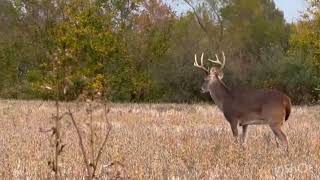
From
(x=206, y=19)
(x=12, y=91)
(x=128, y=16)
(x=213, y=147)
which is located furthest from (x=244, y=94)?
(x=206, y=19)

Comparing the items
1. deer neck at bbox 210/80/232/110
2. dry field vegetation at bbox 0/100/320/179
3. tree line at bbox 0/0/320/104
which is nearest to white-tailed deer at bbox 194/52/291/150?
deer neck at bbox 210/80/232/110

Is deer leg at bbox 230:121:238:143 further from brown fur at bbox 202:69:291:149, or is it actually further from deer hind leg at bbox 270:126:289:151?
deer hind leg at bbox 270:126:289:151

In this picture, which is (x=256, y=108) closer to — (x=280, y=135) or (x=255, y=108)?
(x=255, y=108)

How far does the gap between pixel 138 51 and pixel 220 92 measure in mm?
25287

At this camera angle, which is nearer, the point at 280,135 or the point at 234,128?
the point at 280,135

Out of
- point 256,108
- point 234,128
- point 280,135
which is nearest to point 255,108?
point 256,108

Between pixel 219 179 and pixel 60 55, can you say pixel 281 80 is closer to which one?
pixel 219 179

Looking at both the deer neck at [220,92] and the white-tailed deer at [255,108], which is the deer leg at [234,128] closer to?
the white-tailed deer at [255,108]

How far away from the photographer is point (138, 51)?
38438 mm

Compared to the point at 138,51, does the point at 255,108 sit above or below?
below

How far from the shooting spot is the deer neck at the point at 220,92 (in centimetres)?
1309

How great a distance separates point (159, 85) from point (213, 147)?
92.2 ft

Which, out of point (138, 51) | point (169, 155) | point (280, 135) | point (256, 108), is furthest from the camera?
point (138, 51)

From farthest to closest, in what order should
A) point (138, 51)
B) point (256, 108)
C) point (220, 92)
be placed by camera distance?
point (138, 51), point (220, 92), point (256, 108)
